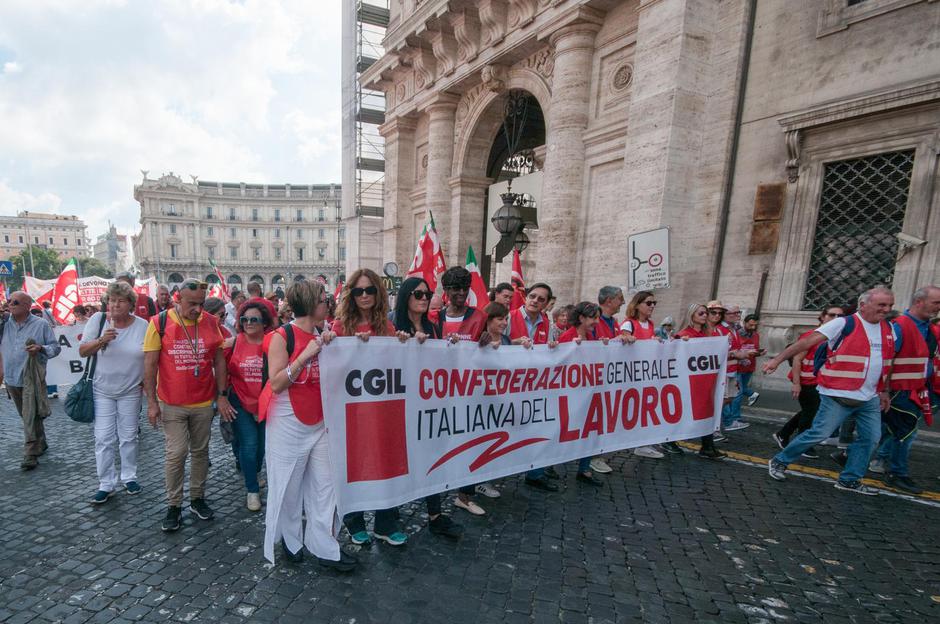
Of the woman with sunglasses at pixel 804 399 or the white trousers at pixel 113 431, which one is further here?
the woman with sunglasses at pixel 804 399

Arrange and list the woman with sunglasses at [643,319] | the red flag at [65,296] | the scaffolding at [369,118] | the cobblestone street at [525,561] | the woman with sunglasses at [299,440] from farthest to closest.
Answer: the scaffolding at [369,118] → the red flag at [65,296] → the woman with sunglasses at [643,319] → the woman with sunglasses at [299,440] → the cobblestone street at [525,561]

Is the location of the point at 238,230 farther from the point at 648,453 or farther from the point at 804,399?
the point at 804,399

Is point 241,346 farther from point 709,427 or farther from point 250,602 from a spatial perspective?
point 709,427

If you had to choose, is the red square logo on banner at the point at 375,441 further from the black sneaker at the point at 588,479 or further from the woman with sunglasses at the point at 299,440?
the black sneaker at the point at 588,479

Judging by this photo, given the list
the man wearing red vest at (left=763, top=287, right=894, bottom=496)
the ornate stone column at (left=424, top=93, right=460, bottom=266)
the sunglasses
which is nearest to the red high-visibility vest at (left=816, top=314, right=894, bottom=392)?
the man wearing red vest at (left=763, top=287, right=894, bottom=496)

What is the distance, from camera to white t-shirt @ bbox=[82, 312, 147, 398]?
137 inches

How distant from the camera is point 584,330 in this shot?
4.14 m

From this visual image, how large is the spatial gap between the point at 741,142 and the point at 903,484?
6.06m

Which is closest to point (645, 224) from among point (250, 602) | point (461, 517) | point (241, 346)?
point (461, 517)

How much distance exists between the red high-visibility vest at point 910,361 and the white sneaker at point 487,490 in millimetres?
3911

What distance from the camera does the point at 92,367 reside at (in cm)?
362

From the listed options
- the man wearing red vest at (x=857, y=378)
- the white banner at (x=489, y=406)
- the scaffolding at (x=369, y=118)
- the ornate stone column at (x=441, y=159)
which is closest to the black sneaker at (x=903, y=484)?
the man wearing red vest at (x=857, y=378)

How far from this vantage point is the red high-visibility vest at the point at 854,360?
386 centimetres

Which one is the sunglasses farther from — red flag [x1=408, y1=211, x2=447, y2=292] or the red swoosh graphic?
red flag [x1=408, y1=211, x2=447, y2=292]
